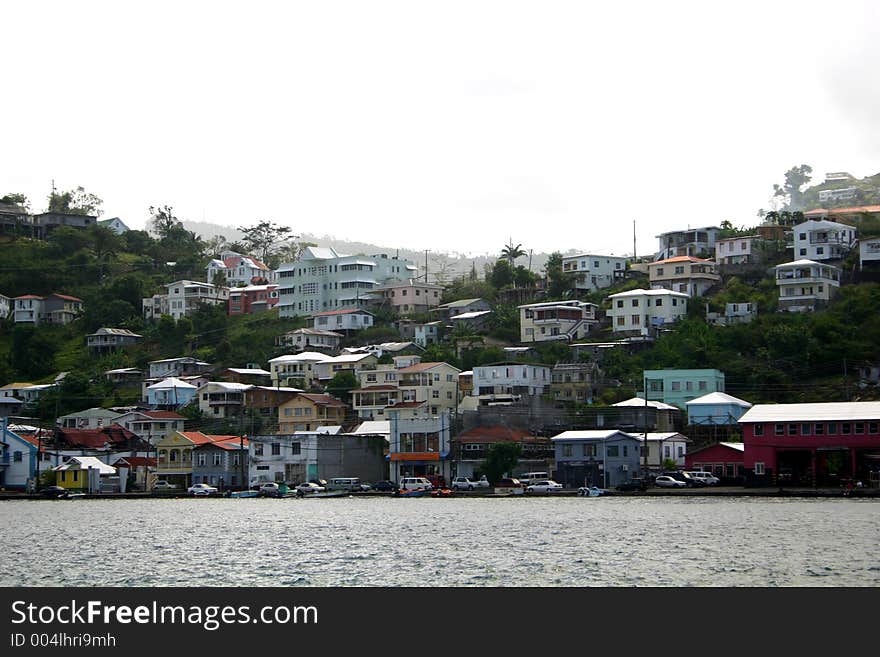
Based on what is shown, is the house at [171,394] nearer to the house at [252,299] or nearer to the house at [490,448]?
the house at [252,299]

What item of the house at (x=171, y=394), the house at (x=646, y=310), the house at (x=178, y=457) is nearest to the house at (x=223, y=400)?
the house at (x=171, y=394)

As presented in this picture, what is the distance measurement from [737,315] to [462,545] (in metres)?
57.2

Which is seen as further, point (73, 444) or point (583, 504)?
point (73, 444)

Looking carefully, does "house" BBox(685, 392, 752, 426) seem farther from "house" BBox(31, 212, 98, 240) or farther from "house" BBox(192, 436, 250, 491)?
"house" BBox(31, 212, 98, 240)

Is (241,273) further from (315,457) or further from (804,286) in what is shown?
(804,286)

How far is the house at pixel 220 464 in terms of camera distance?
83.5 m

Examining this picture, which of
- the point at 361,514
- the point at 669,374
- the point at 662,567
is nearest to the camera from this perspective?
the point at 662,567

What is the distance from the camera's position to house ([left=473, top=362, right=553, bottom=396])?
89.4 meters

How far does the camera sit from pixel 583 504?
64.6 metres

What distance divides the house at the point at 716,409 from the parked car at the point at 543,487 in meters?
13.0
